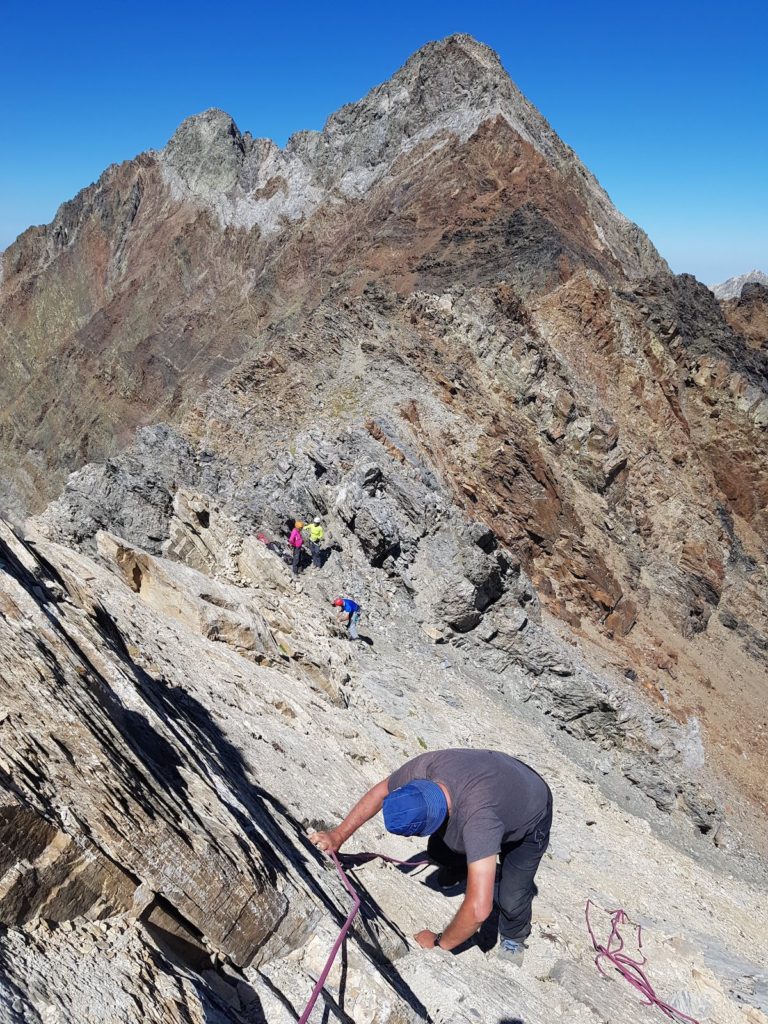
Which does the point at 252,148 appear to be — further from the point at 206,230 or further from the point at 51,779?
the point at 51,779

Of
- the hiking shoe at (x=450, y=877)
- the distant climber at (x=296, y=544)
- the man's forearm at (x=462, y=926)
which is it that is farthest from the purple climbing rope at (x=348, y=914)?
the distant climber at (x=296, y=544)

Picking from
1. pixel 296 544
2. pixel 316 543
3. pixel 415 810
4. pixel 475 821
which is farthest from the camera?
pixel 316 543

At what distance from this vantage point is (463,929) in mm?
4566

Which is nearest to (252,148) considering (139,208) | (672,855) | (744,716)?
(139,208)

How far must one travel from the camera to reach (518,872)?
5.28 meters

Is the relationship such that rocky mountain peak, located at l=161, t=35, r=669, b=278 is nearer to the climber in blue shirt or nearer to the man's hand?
the climber in blue shirt

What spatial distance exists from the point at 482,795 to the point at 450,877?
5.63ft

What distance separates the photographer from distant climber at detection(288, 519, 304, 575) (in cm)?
1537

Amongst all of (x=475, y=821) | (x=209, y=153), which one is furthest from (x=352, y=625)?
(x=209, y=153)

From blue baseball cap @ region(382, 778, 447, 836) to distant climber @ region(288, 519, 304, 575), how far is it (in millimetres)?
11005

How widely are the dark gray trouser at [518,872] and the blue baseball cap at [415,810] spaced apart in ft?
1.70

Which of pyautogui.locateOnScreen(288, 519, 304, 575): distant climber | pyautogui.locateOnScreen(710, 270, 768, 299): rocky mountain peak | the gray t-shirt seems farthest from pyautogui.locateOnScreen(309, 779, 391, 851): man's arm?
pyautogui.locateOnScreen(710, 270, 768, 299): rocky mountain peak

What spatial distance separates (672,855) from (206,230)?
195ft

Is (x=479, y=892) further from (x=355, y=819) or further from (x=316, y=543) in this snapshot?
(x=316, y=543)
